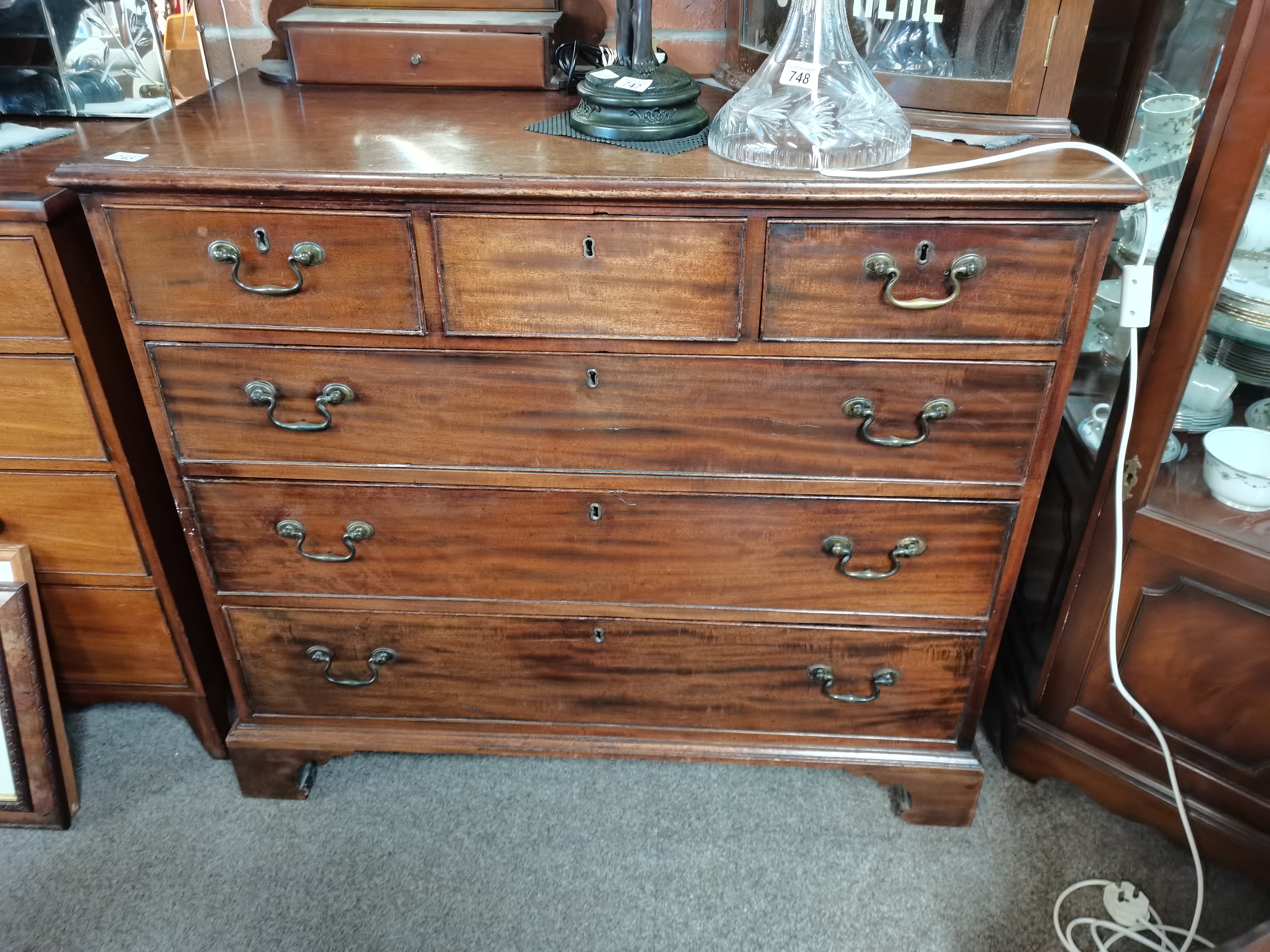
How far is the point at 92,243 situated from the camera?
1303mm

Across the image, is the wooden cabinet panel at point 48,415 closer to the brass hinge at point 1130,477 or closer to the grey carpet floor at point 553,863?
the grey carpet floor at point 553,863

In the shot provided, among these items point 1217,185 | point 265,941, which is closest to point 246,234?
point 265,941

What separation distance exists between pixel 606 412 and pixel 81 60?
1.05 m

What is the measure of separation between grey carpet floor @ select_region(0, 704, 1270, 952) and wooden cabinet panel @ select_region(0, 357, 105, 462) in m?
0.61

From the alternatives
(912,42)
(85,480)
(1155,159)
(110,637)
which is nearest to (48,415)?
(85,480)

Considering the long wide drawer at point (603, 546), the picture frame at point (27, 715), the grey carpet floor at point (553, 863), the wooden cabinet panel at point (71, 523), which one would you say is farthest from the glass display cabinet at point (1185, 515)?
the picture frame at point (27, 715)

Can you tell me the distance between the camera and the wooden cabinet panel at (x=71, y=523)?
139 centimetres

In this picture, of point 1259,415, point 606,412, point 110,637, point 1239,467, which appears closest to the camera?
point 606,412

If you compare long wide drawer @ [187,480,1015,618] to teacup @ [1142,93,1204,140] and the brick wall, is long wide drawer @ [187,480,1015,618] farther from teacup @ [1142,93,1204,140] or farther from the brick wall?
the brick wall

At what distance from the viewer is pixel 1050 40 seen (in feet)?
3.74

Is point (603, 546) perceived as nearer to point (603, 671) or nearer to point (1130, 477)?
point (603, 671)

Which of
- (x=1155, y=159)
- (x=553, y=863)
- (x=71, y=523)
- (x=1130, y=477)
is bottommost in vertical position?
(x=553, y=863)

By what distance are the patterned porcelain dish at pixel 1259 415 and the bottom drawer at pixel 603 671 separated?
1.73 feet

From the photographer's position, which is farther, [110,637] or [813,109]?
[110,637]
